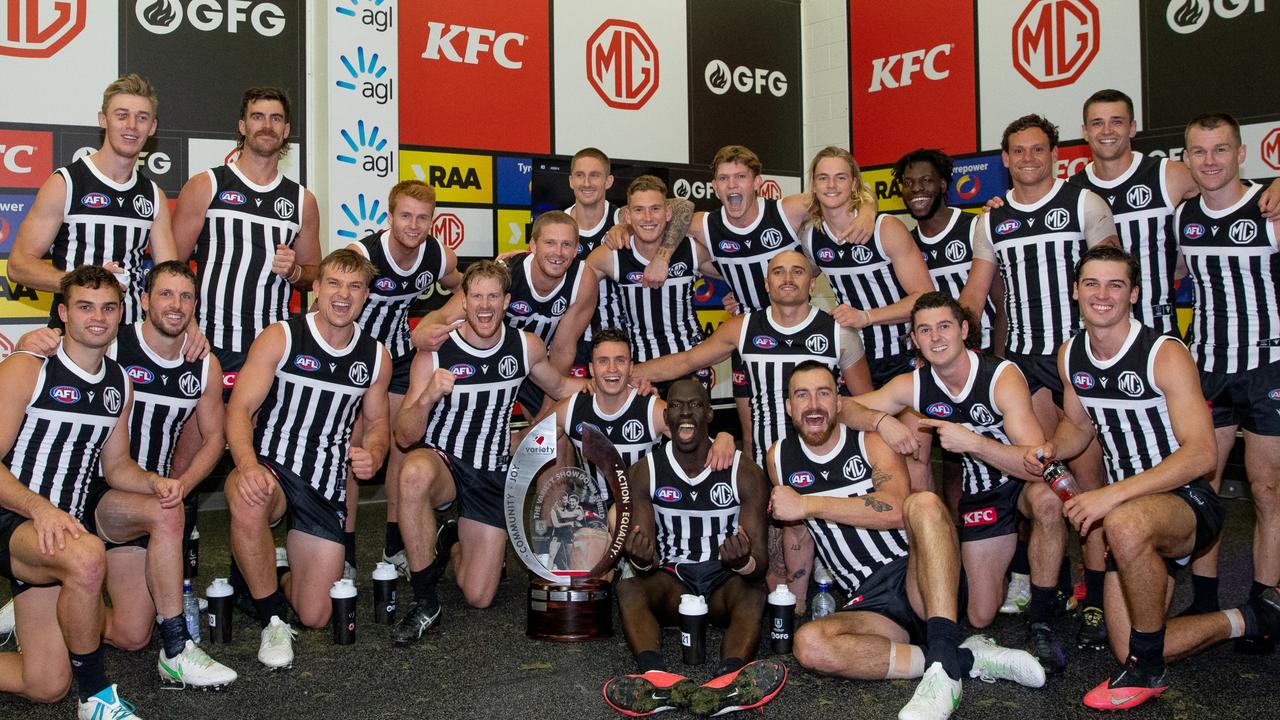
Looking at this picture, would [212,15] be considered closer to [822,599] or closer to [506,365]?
[506,365]

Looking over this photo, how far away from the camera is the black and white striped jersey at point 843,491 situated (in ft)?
12.1

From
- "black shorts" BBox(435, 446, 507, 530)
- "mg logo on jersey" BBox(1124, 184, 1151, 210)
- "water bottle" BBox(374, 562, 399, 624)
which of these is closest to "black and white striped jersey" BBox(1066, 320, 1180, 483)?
"mg logo on jersey" BBox(1124, 184, 1151, 210)

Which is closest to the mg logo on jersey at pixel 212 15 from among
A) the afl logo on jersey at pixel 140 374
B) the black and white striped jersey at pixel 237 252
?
the black and white striped jersey at pixel 237 252

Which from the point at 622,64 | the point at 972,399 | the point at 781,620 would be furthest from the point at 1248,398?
the point at 622,64

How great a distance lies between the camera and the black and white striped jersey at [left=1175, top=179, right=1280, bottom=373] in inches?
158

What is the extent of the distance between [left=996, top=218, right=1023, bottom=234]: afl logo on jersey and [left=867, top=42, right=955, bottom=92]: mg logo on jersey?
136 inches

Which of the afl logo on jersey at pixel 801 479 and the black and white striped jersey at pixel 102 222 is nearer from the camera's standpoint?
the afl logo on jersey at pixel 801 479

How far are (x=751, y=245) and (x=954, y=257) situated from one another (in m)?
0.88

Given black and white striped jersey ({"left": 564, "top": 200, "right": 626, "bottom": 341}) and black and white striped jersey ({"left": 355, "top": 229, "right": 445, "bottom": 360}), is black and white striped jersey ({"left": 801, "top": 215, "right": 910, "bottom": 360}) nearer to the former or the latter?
black and white striped jersey ({"left": 564, "top": 200, "right": 626, "bottom": 341})

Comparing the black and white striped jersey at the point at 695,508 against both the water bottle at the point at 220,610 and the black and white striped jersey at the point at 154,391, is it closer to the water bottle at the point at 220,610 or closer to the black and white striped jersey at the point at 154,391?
the water bottle at the point at 220,610

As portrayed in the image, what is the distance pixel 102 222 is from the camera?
416cm

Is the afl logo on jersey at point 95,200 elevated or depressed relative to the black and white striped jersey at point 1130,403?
elevated

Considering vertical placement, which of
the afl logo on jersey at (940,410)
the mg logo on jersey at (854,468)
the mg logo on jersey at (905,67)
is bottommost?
the mg logo on jersey at (854,468)

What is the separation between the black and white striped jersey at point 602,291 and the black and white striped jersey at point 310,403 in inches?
50.1
